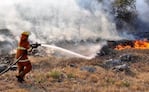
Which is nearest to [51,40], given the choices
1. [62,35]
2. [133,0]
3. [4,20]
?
[62,35]

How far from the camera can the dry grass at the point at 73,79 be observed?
43.5 ft

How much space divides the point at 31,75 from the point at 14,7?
9.20 m

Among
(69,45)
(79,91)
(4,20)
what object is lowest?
(79,91)

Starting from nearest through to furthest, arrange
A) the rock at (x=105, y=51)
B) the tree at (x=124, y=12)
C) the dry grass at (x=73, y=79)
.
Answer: the dry grass at (x=73, y=79) → the rock at (x=105, y=51) → the tree at (x=124, y=12)

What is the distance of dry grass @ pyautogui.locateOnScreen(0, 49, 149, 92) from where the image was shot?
1325 cm

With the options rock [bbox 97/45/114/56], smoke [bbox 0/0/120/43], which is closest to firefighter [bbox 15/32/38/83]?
rock [bbox 97/45/114/56]

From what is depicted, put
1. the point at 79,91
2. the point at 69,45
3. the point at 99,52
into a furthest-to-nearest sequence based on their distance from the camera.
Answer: the point at 69,45 < the point at 99,52 < the point at 79,91

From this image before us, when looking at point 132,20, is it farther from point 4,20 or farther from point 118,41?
point 4,20

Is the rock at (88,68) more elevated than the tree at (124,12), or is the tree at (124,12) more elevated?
the tree at (124,12)

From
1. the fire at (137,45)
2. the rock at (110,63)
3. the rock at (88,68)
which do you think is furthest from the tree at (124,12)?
the rock at (88,68)

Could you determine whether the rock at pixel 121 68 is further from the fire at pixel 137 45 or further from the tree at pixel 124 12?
the tree at pixel 124 12

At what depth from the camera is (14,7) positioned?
76.5 ft

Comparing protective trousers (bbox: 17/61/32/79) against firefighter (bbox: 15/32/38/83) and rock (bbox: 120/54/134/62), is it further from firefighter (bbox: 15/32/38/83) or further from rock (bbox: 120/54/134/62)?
rock (bbox: 120/54/134/62)

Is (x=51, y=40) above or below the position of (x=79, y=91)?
above
